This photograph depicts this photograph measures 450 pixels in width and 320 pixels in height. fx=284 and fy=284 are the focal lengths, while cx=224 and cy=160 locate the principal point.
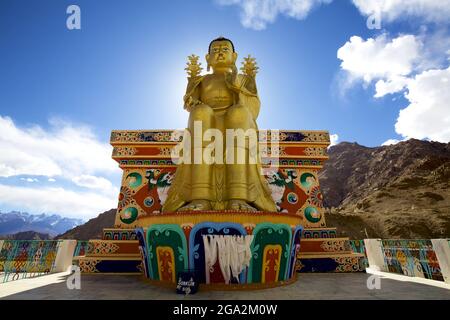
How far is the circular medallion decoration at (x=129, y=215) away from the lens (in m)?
7.75

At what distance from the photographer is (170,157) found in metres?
8.34

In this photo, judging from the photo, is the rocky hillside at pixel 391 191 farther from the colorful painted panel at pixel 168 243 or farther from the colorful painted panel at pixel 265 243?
the colorful painted panel at pixel 168 243

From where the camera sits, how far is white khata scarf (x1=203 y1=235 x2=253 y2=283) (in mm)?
4273

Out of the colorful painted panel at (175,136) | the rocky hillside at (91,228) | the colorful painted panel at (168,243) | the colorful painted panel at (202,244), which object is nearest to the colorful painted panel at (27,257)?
the colorful painted panel at (175,136)

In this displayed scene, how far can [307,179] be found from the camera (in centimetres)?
820

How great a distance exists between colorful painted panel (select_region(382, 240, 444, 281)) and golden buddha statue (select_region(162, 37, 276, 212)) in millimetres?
3237

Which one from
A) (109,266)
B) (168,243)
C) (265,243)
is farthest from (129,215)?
(265,243)

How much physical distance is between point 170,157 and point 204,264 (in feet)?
14.9

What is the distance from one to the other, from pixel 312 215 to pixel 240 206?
3.67m

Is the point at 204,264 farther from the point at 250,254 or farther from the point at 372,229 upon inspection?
the point at 372,229

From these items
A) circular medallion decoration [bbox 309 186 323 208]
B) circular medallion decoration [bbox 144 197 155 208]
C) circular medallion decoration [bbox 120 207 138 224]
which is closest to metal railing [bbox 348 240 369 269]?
circular medallion decoration [bbox 309 186 323 208]

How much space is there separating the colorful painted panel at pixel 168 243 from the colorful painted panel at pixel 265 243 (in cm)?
105

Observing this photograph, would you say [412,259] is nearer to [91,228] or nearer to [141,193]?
[141,193]

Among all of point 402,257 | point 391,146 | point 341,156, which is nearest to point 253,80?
point 402,257
